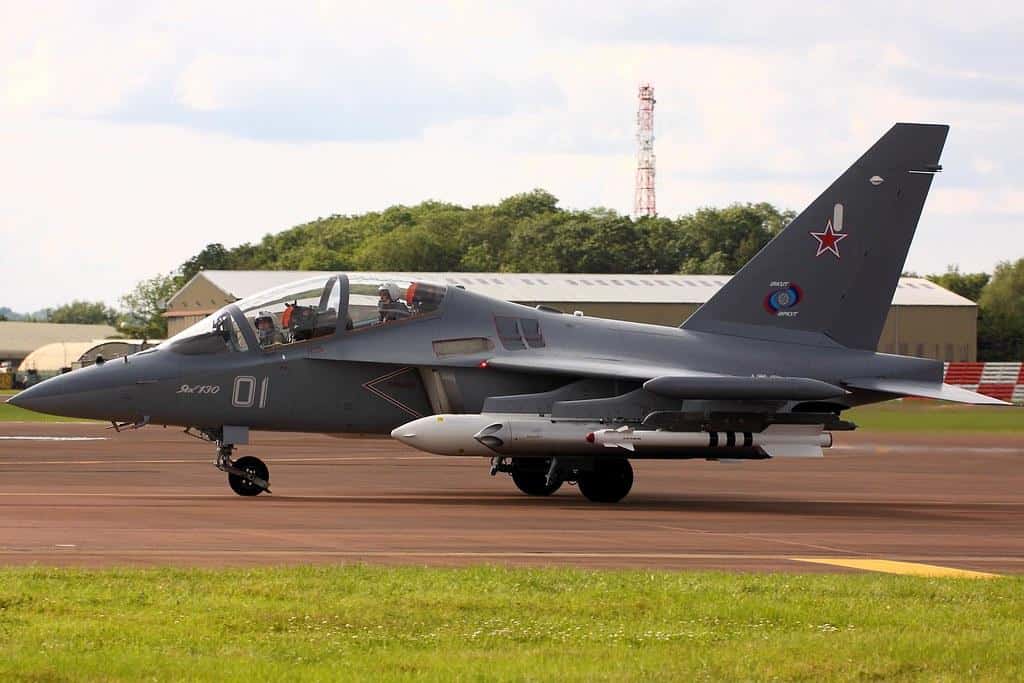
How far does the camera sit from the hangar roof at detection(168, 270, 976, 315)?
78188 millimetres

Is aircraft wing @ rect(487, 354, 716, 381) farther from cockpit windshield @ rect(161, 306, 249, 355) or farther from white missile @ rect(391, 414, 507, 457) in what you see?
cockpit windshield @ rect(161, 306, 249, 355)

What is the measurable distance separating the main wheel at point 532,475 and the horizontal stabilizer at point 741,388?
271 centimetres

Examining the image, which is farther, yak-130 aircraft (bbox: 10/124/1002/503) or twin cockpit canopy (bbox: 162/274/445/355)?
twin cockpit canopy (bbox: 162/274/445/355)

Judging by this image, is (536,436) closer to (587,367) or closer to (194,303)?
(587,367)

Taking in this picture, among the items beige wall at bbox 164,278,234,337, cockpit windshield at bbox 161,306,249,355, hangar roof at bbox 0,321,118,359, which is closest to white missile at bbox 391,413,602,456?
cockpit windshield at bbox 161,306,249,355

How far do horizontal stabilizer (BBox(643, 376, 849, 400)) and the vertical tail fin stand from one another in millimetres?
2281

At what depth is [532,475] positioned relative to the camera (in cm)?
2400

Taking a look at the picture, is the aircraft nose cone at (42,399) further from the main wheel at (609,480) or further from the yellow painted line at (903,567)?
the yellow painted line at (903,567)

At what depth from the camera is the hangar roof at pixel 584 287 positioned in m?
78.2

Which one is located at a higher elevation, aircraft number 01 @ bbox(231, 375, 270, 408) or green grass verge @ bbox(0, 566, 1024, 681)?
aircraft number 01 @ bbox(231, 375, 270, 408)

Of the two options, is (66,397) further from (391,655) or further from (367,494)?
(391,655)

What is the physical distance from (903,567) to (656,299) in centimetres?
6430

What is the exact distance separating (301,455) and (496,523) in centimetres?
1680

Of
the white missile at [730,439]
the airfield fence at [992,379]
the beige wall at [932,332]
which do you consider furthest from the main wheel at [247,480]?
the beige wall at [932,332]
